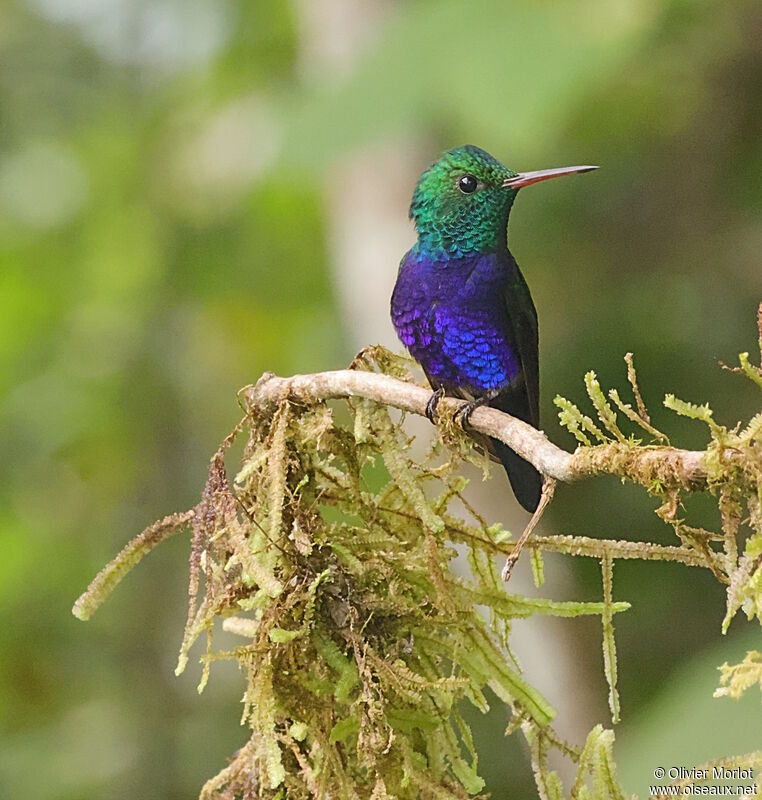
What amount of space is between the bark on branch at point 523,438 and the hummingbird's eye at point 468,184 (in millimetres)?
676

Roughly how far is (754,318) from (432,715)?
3150 mm

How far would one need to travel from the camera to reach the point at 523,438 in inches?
59.6

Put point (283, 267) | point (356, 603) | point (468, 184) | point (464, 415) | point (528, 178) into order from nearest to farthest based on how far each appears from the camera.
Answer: point (356, 603) → point (464, 415) → point (528, 178) → point (468, 184) → point (283, 267)

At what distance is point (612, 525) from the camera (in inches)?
169

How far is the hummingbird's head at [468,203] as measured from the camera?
249 centimetres

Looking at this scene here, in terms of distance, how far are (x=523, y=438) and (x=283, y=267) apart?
4995mm

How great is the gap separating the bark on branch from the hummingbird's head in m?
0.62

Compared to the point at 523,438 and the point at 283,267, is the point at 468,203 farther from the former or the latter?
the point at 283,267

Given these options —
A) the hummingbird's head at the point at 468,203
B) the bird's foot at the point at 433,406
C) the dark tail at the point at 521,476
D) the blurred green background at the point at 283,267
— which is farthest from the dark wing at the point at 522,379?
the bird's foot at the point at 433,406

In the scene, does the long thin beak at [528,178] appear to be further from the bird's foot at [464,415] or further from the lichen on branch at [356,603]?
the lichen on branch at [356,603]

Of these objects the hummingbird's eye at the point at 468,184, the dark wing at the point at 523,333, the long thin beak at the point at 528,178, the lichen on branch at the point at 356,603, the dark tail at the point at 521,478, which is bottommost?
the lichen on branch at the point at 356,603

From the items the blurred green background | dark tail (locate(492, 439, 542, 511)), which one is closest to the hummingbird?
dark tail (locate(492, 439, 542, 511))

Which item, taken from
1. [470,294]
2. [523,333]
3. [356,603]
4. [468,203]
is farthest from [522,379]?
[356,603]

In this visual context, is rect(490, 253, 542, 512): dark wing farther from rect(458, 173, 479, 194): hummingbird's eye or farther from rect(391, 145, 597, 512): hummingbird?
rect(458, 173, 479, 194): hummingbird's eye
